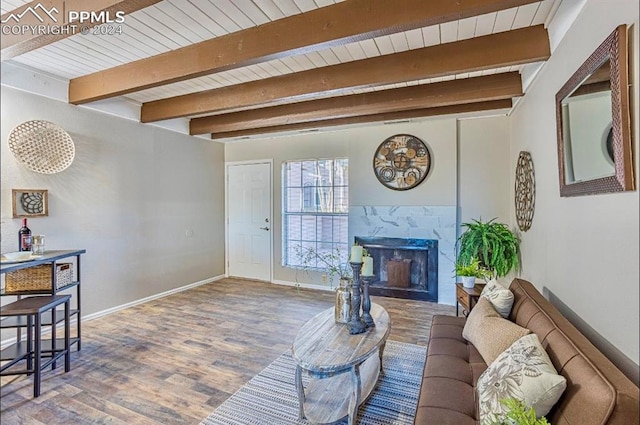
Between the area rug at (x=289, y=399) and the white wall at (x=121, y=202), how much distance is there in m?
2.58

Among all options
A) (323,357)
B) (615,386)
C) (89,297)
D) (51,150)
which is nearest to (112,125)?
(51,150)

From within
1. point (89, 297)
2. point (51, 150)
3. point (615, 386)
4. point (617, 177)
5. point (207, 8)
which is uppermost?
point (207, 8)

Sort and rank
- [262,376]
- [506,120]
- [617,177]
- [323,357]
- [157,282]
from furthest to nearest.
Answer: [157,282] → [506,120] → [262,376] → [323,357] → [617,177]

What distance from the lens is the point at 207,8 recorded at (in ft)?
6.96

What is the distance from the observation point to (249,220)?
5.79 meters

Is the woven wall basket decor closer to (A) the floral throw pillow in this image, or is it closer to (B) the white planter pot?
(A) the floral throw pillow

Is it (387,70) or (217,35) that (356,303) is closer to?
(387,70)

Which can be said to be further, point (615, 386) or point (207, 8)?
point (207, 8)

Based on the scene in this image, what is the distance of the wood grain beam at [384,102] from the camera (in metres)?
3.25

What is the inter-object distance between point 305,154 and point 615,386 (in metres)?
4.64

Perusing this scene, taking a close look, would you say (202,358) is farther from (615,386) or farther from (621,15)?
(621,15)

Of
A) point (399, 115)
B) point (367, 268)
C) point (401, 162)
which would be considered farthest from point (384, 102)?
point (367, 268)

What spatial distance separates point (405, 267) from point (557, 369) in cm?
326

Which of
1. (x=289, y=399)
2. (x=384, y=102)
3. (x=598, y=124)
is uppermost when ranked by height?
(x=384, y=102)
